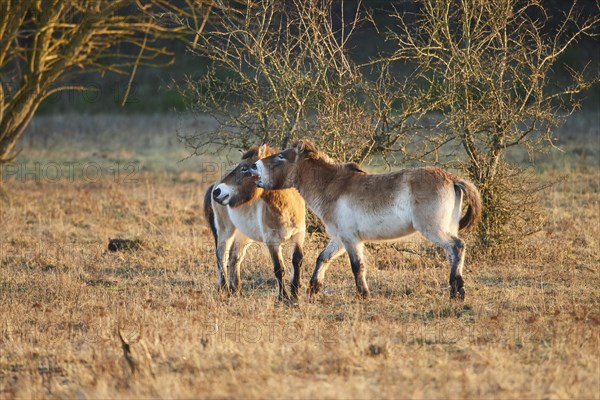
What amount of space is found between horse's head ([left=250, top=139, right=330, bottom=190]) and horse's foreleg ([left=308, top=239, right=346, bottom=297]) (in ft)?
2.77

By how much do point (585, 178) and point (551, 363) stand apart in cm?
1239

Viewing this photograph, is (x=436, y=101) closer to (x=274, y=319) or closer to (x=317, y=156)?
(x=317, y=156)

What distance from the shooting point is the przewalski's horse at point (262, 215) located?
9336mm

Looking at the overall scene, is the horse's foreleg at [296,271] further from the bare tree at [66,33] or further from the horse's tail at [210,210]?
the bare tree at [66,33]

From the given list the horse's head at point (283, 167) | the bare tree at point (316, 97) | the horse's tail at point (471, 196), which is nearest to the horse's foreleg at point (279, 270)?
the horse's head at point (283, 167)

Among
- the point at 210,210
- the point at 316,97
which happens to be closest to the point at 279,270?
the point at 210,210

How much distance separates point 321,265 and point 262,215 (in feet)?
2.88

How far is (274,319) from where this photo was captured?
8.25 m

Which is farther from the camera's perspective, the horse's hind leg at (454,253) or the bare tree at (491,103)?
the bare tree at (491,103)

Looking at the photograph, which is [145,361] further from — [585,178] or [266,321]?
[585,178]

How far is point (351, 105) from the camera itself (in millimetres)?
11430

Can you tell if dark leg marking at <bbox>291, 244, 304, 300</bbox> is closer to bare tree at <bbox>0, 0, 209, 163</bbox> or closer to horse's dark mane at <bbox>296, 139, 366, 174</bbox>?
horse's dark mane at <bbox>296, 139, 366, 174</bbox>

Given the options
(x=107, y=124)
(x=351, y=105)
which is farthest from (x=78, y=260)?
(x=107, y=124)

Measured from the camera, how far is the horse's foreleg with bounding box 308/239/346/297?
927 cm
